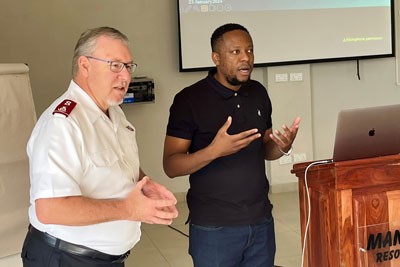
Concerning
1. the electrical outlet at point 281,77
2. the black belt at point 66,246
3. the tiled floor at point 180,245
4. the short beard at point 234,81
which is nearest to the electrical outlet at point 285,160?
the tiled floor at point 180,245

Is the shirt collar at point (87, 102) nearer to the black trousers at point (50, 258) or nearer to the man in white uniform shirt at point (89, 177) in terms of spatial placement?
the man in white uniform shirt at point (89, 177)

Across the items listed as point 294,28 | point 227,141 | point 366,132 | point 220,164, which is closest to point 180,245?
point 220,164

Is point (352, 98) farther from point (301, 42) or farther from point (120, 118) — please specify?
point (120, 118)

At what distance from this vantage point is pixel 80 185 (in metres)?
1.44

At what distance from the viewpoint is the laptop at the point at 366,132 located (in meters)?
1.77

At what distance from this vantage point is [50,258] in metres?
1.50

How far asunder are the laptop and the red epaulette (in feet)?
3.04

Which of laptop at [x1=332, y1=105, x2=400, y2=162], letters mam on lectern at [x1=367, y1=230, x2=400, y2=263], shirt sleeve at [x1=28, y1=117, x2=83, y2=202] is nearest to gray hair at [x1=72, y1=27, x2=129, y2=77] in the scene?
shirt sleeve at [x1=28, y1=117, x2=83, y2=202]

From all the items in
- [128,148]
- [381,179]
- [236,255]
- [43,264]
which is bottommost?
[236,255]

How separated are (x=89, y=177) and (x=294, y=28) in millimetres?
4232

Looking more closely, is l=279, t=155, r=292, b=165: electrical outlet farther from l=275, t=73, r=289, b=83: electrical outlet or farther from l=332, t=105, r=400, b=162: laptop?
l=332, t=105, r=400, b=162: laptop

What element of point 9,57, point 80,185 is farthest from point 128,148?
point 9,57

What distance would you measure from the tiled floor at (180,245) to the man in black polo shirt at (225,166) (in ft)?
5.26

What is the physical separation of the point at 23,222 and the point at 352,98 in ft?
14.5
